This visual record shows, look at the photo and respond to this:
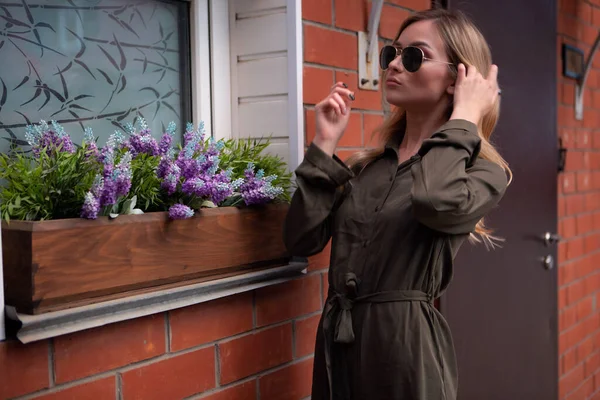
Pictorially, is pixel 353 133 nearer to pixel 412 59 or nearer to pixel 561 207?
pixel 412 59

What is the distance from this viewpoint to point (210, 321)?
65.2 inches

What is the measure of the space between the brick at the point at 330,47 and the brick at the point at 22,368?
1052 mm

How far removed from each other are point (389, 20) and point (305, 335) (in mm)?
1059

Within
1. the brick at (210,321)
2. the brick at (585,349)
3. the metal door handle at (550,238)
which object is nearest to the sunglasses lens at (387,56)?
the brick at (210,321)

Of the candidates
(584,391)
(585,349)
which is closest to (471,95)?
(585,349)

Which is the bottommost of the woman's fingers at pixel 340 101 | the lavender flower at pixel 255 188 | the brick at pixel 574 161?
the lavender flower at pixel 255 188

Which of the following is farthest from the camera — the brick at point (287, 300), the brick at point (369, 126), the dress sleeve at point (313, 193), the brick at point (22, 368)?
the brick at point (369, 126)

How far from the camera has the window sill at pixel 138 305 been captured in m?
1.25

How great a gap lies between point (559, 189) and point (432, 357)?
92.3 inches

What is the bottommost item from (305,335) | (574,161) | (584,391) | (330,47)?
(584,391)

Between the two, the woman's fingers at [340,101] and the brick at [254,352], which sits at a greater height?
the woman's fingers at [340,101]

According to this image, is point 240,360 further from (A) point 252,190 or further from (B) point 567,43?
(B) point 567,43

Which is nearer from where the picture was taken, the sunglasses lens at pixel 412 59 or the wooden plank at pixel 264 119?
the sunglasses lens at pixel 412 59

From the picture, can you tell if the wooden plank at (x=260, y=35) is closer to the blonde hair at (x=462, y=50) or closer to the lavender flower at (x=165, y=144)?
the blonde hair at (x=462, y=50)
